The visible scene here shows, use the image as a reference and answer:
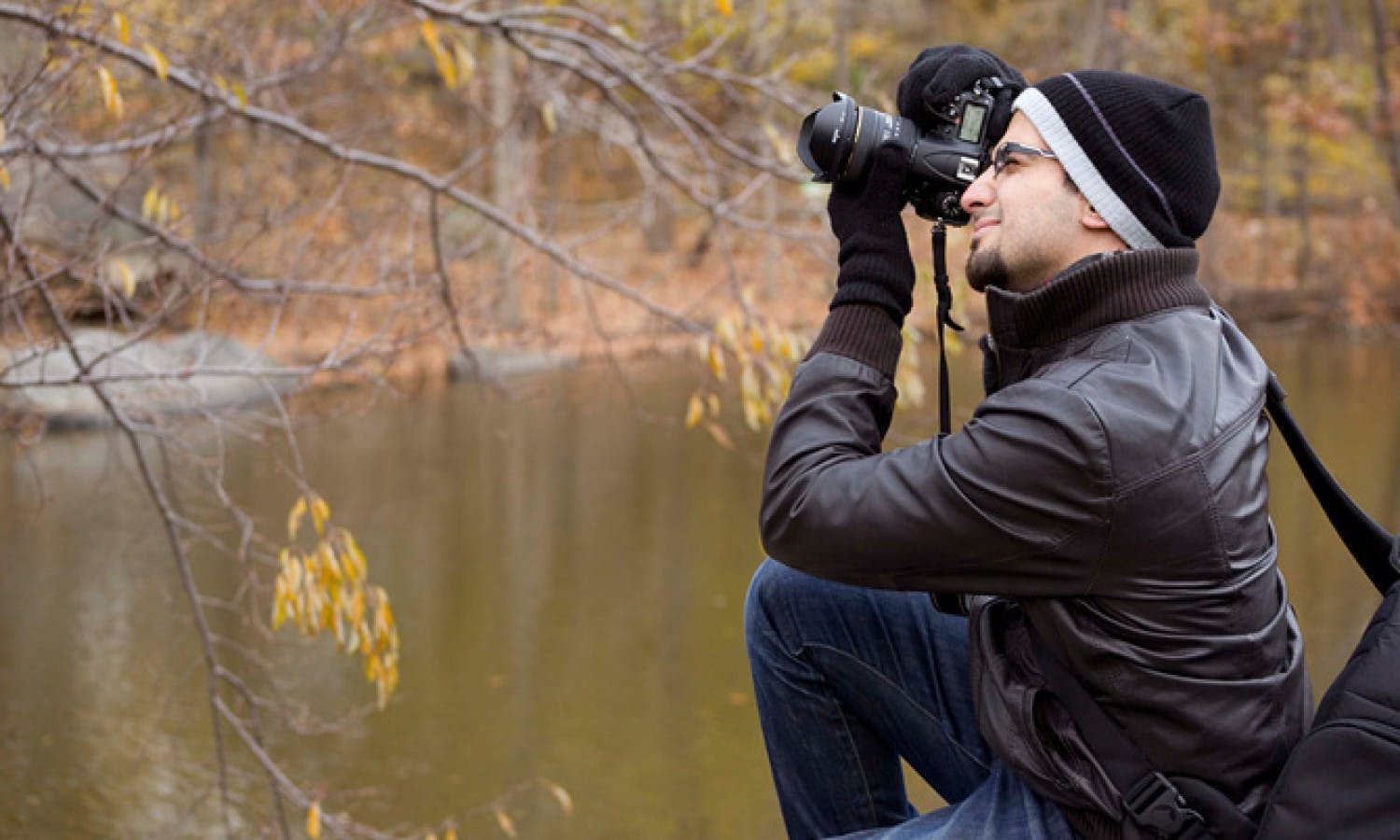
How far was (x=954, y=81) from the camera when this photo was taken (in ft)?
5.74

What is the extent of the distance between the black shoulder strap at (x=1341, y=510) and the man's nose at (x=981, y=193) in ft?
1.07

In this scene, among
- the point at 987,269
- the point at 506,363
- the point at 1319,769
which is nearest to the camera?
the point at 1319,769

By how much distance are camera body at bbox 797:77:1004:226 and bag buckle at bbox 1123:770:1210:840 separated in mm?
642

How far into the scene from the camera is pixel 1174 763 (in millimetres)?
1415

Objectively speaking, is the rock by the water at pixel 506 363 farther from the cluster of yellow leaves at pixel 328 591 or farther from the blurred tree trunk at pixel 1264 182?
the blurred tree trunk at pixel 1264 182

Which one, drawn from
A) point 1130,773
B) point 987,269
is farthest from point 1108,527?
point 987,269

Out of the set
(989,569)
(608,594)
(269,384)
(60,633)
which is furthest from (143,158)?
(608,594)

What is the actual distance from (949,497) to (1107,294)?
25cm

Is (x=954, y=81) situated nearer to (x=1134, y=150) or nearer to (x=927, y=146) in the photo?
(x=927, y=146)

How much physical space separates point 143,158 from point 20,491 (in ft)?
15.9

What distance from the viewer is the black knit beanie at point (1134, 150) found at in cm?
154

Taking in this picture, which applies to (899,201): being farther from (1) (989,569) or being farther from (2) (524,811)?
(2) (524,811)

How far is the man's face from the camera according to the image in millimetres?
1569

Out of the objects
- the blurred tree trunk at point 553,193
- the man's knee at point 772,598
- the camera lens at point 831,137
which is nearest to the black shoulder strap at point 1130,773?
the man's knee at point 772,598
